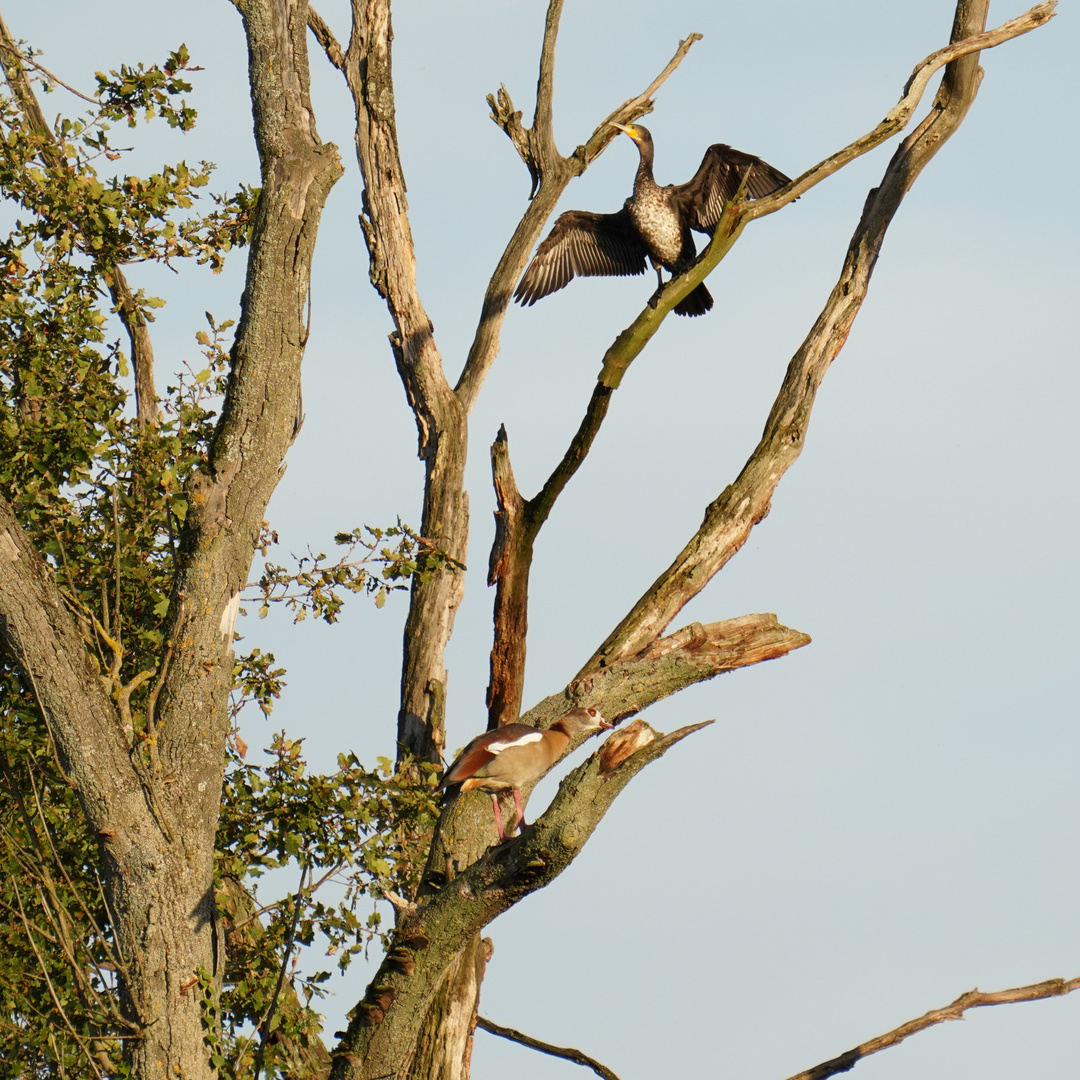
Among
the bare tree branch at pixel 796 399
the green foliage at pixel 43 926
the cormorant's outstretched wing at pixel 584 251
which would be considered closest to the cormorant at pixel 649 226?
the cormorant's outstretched wing at pixel 584 251

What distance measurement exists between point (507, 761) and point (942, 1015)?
2729mm

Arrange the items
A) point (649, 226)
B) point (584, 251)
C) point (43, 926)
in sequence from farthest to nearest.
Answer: point (584, 251) < point (649, 226) < point (43, 926)

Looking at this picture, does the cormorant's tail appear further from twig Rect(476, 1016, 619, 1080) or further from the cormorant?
twig Rect(476, 1016, 619, 1080)

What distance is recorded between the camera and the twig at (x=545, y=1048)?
7.33 meters

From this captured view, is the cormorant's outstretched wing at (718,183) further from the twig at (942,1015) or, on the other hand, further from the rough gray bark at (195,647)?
the twig at (942,1015)

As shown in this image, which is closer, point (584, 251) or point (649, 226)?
point (649, 226)

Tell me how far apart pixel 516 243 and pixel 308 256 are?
3424 mm

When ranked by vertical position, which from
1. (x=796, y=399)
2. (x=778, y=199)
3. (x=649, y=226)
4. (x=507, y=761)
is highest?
(x=649, y=226)

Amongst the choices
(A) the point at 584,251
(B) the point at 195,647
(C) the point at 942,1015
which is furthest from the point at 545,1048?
(A) the point at 584,251

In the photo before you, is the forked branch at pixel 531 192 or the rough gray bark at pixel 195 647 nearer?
the rough gray bark at pixel 195 647

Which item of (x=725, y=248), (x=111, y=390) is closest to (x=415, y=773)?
(x=111, y=390)

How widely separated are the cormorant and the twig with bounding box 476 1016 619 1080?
541cm

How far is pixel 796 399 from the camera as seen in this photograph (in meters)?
7.88

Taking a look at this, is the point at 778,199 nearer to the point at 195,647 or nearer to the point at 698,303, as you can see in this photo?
the point at 698,303
